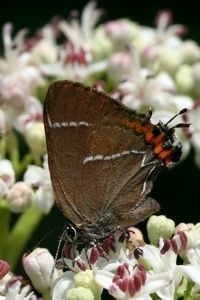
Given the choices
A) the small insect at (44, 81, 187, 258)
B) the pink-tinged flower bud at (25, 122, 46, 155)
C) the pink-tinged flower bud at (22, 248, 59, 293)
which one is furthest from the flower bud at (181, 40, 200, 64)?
the pink-tinged flower bud at (22, 248, 59, 293)

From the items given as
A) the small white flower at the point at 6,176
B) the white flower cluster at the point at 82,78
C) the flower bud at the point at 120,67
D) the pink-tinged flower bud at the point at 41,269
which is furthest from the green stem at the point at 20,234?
the flower bud at the point at 120,67

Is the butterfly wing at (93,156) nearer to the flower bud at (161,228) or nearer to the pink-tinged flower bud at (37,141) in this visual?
the flower bud at (161,228)

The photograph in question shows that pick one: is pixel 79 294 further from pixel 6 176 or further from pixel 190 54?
pixel 190 54

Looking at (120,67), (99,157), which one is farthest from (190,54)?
(99,157)

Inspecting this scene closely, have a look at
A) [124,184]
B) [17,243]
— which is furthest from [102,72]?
[124,184]

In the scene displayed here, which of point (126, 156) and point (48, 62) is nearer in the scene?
point (126, 156)

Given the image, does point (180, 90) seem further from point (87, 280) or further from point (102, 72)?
point (87, 280)
